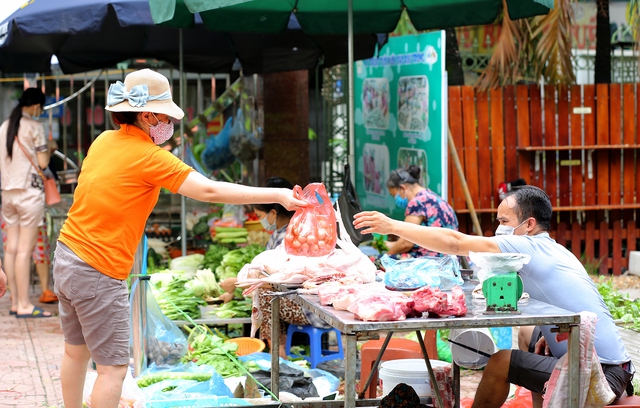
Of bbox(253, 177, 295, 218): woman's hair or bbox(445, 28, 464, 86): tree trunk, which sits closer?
bbox(253, 177, 295, 218): woman's hair

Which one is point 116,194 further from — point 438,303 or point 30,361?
point 30,361

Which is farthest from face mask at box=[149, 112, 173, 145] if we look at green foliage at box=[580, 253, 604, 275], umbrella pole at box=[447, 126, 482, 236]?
green foliage at box=[580, 253, 604, 275]

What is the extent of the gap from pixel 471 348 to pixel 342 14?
448cm

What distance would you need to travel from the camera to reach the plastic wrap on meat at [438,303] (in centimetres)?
355

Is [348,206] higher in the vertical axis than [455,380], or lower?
higher

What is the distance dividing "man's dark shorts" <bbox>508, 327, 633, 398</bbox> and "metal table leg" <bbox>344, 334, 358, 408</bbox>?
1.15 meters

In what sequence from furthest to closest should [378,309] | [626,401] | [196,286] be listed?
[196,286] → [626,401] → [378,309]

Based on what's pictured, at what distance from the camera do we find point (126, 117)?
4.34m

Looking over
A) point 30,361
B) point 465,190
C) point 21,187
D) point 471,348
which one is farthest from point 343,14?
point 471,348

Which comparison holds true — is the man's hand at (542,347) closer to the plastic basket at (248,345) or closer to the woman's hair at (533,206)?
the woman's hair at (533,206)

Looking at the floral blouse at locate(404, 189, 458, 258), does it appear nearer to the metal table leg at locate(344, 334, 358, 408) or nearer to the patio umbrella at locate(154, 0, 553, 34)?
the patio umbrella at locate(154, 0, 553, 34)

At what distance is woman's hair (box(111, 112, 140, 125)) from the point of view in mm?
4340

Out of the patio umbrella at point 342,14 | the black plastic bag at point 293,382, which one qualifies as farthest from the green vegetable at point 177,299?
the patio umbrella at point 342,14

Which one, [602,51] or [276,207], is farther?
[602,51]
